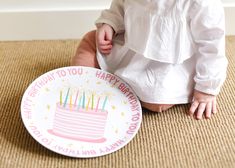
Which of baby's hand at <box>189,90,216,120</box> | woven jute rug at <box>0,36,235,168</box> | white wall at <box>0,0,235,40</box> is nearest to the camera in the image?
woven jute rug at <box>0,36,235,168</box>

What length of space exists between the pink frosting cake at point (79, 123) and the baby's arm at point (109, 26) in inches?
5.9

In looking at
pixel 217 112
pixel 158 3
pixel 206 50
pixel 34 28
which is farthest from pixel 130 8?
pixel 34 28

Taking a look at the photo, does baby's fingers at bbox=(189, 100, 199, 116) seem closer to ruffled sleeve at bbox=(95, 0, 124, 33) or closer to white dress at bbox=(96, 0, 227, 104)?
white dress at bbox=(96, 0, 227, 104)

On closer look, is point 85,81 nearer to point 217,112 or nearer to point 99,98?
point 99,98

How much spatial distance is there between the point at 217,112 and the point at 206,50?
0.50ft

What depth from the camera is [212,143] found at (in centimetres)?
86

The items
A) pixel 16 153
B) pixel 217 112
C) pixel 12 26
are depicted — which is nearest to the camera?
pixel 16 153

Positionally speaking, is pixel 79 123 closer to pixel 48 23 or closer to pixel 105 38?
pixel 105 38

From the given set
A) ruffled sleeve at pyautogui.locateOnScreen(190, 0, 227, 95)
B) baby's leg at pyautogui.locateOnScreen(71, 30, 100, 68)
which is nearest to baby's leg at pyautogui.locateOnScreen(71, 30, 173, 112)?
baby's leg at pyautogui.locateOnScreen(71, 30, 100, 68)

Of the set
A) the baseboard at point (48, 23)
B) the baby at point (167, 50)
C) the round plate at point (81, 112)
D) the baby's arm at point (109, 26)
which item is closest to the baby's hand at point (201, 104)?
the baby at point (167, 50)

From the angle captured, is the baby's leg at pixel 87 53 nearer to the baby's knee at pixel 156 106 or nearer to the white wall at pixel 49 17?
the baby's knee at pixel 156 106

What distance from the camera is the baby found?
33.2 inches

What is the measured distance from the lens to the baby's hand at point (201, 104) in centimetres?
91

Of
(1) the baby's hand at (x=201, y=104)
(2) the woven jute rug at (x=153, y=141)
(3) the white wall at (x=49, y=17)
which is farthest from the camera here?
(3) the white wall at (x=49, y=17)
